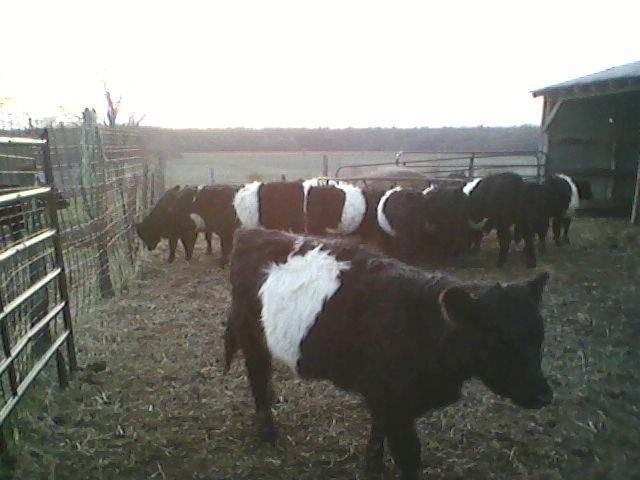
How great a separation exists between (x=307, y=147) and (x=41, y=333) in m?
32.5

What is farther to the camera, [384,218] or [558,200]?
[558,200]

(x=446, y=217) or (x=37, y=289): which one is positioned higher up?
(x=37, y=289)

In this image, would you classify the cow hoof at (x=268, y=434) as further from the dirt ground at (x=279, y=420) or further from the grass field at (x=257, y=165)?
the grass field at (x=257, y=165)

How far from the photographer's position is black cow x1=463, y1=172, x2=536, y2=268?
890 cm

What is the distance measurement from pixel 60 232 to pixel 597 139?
1389 cm

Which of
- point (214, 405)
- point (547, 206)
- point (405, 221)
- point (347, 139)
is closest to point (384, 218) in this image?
point (405, 221)

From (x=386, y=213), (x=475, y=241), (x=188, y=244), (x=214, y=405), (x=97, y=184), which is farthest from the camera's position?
(x=475, y=241)

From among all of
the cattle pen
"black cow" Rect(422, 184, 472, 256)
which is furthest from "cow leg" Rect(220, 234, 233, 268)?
"black cow" Rect(422, 184, 472, 256)

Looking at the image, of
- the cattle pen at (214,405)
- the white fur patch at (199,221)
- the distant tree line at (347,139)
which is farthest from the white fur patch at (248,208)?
the distant tree line at (347,139)

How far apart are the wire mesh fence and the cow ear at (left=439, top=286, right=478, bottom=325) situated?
2776 mm

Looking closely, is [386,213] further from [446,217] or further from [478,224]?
[478,224]

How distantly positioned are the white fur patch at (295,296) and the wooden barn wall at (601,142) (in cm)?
1311

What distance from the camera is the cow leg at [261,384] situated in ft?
12.6

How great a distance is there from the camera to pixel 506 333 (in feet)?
8.57
